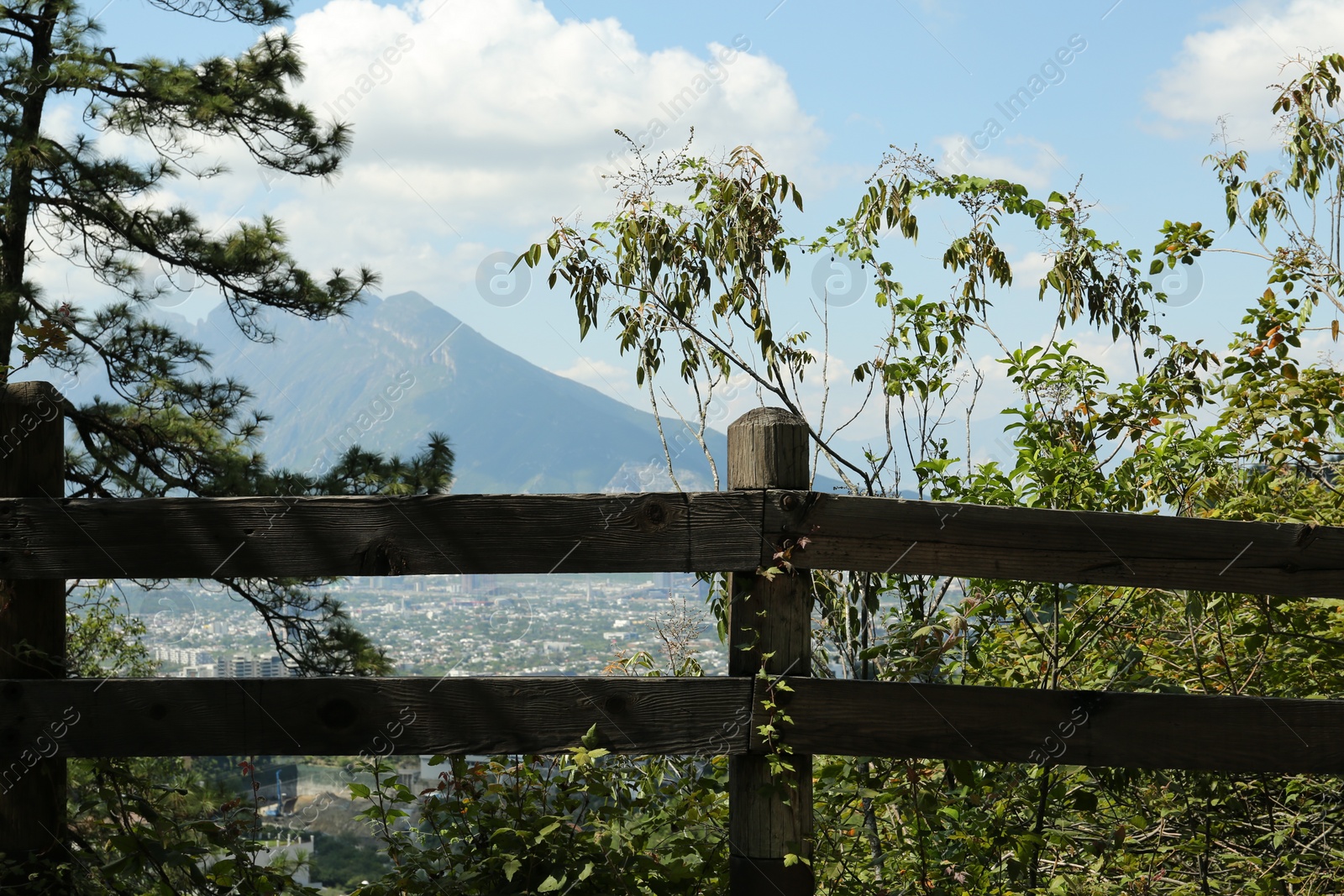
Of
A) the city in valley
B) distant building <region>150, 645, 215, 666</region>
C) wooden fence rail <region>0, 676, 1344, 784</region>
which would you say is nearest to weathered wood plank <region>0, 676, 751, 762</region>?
wooden fence rail <region>0, 676, 1344, 784</region>

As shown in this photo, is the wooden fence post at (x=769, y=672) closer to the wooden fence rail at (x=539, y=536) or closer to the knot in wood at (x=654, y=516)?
the wooden fence rail at (x=539, y=536)

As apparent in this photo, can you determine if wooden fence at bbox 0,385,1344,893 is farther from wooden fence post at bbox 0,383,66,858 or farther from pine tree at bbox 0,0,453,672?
pine tree at bbox 0,0,453,672

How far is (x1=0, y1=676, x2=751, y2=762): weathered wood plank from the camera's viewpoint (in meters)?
2.60

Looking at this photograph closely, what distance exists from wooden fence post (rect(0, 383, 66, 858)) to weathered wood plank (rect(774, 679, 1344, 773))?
1.93 m

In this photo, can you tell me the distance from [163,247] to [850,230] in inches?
270

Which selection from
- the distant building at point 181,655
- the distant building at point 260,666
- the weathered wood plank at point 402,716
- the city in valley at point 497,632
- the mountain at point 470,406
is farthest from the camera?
the mountain at point 470,406

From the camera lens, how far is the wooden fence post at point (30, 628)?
266cm

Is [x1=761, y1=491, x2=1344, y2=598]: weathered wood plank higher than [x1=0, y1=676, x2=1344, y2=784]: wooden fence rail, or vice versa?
[x1=761, y1=491, x2=1344, y2=598]: weathered wood plank

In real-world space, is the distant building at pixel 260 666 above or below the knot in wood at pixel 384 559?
below

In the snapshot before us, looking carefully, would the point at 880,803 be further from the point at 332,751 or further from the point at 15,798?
the point at 15,798

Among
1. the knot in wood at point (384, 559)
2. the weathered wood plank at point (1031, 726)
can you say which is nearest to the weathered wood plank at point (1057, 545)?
the weathered wood plank at point (1031, 726)

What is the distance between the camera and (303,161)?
31.0 feet

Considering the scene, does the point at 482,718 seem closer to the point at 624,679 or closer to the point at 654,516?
the point at 624,679

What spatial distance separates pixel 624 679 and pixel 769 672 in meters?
0.39
